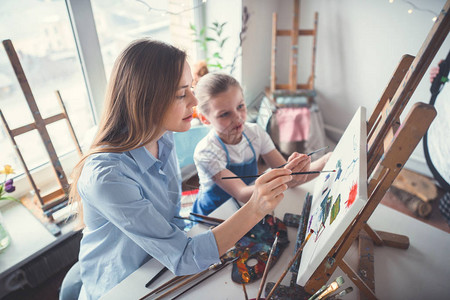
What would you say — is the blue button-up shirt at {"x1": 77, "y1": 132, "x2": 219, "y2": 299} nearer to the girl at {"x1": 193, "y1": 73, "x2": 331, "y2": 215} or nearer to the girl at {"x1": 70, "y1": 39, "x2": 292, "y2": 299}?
the girl at {"x1": 70, "y1": 39, "x2": 292, "y2": 299}

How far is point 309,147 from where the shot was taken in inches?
96.9

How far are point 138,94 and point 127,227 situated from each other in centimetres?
39

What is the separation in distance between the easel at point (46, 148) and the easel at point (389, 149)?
1.28 m

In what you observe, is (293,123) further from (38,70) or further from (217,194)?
(38,70)

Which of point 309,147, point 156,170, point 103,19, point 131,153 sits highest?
point 103,19

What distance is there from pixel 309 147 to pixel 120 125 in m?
1.83

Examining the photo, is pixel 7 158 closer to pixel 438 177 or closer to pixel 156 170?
pixel 156 170

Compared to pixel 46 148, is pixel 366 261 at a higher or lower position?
lower

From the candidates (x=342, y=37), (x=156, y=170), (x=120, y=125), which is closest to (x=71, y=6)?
(x=120, y=125)

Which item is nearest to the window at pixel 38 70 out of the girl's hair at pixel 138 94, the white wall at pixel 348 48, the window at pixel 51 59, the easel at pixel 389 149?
the window at pixel 51 59

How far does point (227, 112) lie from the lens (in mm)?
1324

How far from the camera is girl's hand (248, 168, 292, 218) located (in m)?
0.84

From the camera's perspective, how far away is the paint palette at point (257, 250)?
87cm

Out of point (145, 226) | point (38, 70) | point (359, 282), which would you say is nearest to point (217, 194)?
point (145, 226)
